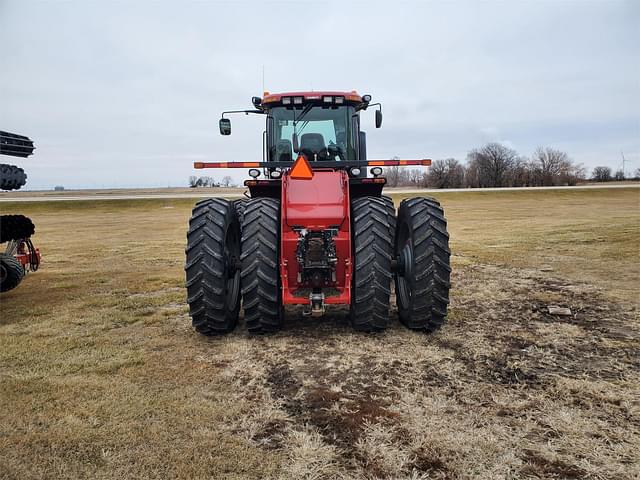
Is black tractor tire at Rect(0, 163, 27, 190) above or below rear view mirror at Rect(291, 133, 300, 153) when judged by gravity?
below

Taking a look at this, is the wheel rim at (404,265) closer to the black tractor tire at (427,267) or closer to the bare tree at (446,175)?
the black tractor tire at (427,267)

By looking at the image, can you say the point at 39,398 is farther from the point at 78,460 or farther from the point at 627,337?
the point at 627,337

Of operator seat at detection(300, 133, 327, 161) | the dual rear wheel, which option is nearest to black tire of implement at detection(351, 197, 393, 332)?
the dual rear wheel

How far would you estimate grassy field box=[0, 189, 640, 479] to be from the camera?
2.84 metres

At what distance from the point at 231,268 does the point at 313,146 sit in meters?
2.15

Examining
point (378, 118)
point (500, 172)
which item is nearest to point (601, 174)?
point (500, 172)

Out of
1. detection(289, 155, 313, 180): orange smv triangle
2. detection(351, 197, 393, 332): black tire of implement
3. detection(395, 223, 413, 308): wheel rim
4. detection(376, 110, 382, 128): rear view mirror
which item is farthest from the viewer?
detection(376, 110, 382, 128): rear view mirror

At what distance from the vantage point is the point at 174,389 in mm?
3824

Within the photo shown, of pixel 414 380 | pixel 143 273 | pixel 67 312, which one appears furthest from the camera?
pixel 143 273

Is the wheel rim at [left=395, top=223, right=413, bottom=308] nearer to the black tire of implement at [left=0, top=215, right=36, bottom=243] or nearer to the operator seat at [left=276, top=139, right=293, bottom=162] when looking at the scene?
the operator seat at [left=276, top=139, right=293, bottom=162]

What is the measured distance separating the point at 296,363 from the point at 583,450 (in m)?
2.44

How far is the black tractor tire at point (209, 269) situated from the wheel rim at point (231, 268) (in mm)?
35

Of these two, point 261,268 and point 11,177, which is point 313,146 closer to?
point 261,268

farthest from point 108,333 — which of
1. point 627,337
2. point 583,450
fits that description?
point 627,337
